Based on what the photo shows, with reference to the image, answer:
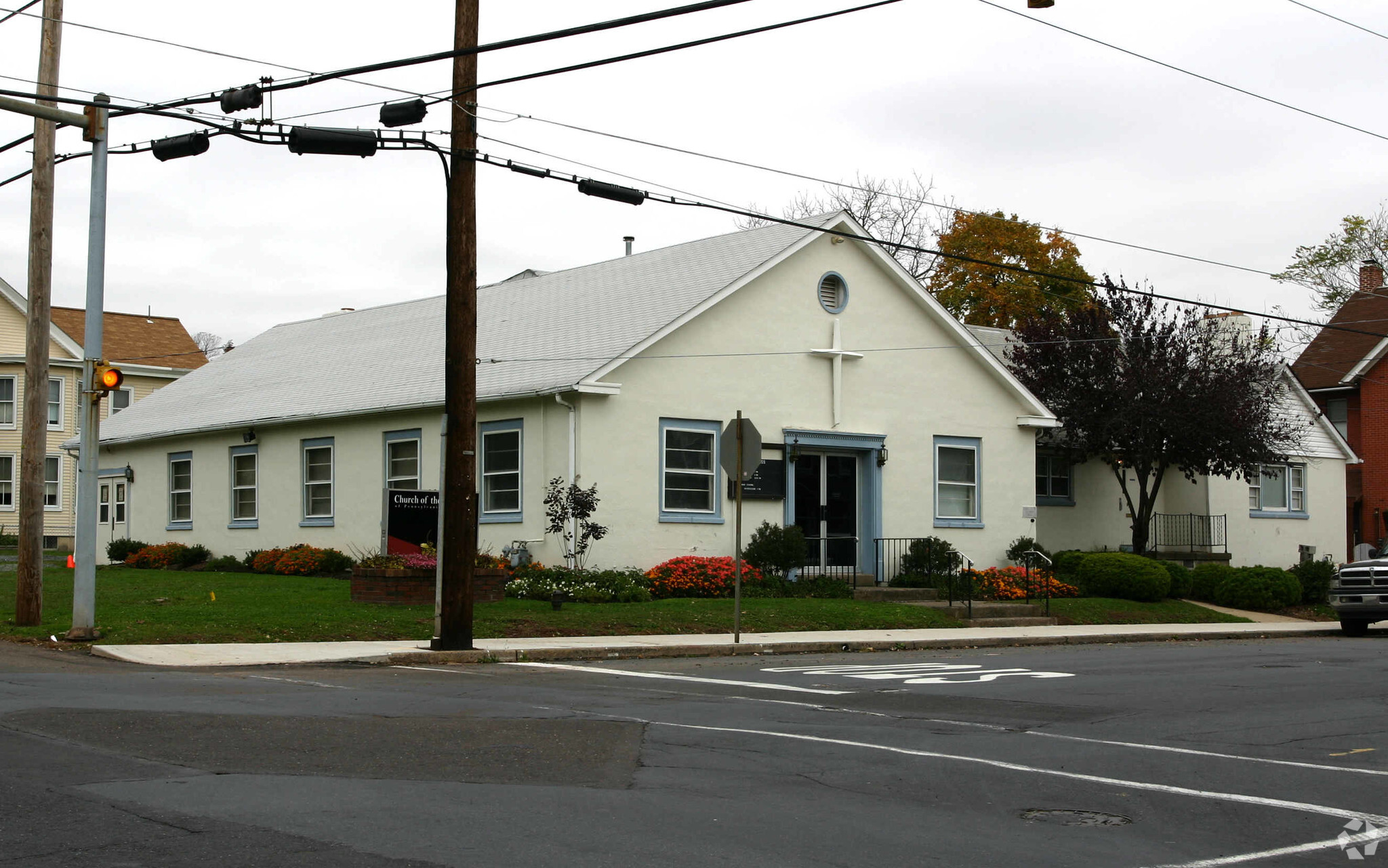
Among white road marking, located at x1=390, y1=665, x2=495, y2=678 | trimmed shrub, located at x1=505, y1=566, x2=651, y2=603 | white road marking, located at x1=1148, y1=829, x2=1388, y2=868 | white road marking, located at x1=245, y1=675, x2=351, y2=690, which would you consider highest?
trimmed shrub, located at x1=505, y1=566, x2=651, y2=603

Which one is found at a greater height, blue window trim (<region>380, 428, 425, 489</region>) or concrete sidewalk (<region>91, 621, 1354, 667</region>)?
blue window trim (<region>380, 428, 425, 489</region>)

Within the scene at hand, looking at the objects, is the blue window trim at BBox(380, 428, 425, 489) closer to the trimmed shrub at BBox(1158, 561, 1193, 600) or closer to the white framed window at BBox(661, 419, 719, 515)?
the white framed window at BBox(661, 419, 719, 515)

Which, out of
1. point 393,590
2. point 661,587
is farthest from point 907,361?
point 393,590

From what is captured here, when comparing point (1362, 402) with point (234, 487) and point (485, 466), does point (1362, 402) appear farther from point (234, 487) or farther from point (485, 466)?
point (234, 487)

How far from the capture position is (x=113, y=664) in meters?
15.3

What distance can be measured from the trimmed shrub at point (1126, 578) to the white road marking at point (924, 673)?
1183 centimetres

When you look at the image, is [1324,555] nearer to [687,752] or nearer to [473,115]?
[473,115]

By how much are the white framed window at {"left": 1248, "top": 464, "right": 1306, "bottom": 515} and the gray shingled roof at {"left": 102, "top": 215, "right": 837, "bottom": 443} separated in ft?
52.5

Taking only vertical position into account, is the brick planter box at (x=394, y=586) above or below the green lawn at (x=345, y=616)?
above

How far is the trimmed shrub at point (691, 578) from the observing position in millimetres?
23922

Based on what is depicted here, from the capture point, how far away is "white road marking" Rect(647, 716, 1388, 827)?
7977mm

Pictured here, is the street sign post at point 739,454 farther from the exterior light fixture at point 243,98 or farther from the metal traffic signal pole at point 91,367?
the metal traffic signal pole at point 91,367

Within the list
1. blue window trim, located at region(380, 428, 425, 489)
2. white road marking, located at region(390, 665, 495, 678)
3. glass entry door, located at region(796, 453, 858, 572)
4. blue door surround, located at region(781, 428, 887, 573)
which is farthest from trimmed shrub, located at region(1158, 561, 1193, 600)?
white road marking, located at region(390, 665, 495, 678)

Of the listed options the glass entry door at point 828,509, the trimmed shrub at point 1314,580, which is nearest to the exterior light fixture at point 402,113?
the glass entry door at point 828,509
